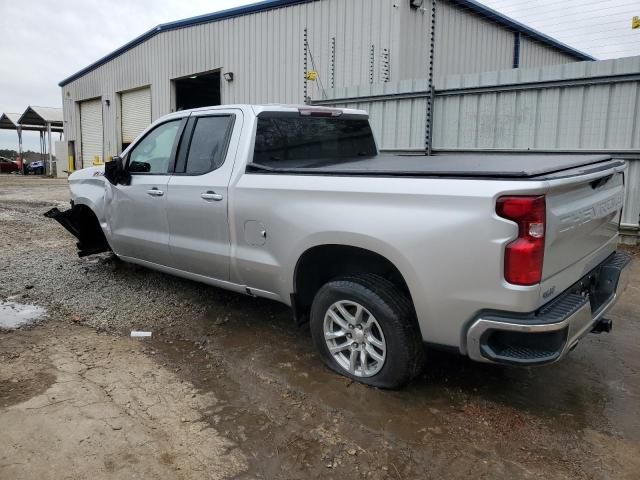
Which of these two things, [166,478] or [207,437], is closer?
[166,478]

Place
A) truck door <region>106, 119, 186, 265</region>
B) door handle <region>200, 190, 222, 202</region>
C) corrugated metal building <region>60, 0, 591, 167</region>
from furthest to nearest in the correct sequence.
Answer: corrugated metal building <region>60, 0, 591, 167</region>
truck door <region>106, 119, 186, 265</region>
door handle <region>200, 190, 222, 202</region>

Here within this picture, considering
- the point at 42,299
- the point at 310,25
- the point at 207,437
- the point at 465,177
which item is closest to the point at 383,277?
the point at 465,177

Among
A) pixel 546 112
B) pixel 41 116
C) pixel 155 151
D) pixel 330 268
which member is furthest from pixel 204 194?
pixel 41 116

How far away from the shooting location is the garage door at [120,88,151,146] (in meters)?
19.5

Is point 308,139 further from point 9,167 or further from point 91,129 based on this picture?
point 9,167

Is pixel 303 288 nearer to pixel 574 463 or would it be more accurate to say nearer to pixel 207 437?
pixel 207 437

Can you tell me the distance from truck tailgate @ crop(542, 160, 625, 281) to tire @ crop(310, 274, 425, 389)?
0.87 metres

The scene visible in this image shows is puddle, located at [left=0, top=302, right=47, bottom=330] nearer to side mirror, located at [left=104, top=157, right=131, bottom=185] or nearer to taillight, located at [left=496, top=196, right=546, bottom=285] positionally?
side mirror, located at [left=104, top=157, right=131, bottom=185]

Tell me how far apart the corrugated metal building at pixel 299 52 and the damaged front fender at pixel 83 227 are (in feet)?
18.4

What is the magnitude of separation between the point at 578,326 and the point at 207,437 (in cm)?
213

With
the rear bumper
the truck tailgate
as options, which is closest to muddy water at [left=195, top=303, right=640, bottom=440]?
the rear bumper

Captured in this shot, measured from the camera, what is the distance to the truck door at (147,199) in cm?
475

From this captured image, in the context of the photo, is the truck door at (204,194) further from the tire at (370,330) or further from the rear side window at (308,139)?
the tire at (370,330)

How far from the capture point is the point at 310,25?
12.8 m
